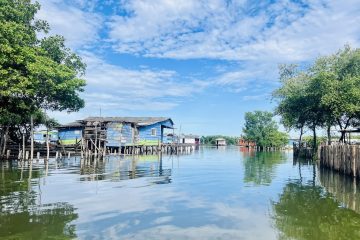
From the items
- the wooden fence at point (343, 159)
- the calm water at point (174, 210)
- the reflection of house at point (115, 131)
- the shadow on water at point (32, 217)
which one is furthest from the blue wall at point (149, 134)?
the shadow on water at point (32, 217)

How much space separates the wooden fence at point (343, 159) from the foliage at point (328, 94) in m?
5.75

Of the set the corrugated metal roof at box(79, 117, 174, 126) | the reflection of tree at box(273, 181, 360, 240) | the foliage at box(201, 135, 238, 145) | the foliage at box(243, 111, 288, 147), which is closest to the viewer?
the reflection of tree at box(273, 181, 360, 240)

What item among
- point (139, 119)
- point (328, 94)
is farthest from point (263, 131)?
point (328, 94)

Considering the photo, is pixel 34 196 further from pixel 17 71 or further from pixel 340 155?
pixel 340 155

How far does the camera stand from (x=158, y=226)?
9.20 m

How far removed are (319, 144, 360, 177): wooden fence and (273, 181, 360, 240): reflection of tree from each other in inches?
184

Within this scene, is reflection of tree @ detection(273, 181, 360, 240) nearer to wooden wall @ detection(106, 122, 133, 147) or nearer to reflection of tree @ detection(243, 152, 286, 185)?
reflection of tree @ detection(243, 152, 286, 185)

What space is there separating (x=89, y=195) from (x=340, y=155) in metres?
15.7

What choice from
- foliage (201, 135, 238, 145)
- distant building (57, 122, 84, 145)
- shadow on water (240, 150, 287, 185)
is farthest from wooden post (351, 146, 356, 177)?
foliage (201, 135, 238, 145)

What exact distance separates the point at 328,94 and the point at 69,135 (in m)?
38.9

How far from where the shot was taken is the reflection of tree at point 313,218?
29.1ft

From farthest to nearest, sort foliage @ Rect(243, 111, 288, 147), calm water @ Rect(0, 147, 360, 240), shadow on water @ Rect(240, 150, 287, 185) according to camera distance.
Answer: foliage @ Rect(243, 111, 288, 147) < shadow on water @ Rect(240, 150, 287, 185) < calm water @ Rect(0, 147, 360, 240)

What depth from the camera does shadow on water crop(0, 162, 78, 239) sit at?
27.0 ft

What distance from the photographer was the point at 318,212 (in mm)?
11203
